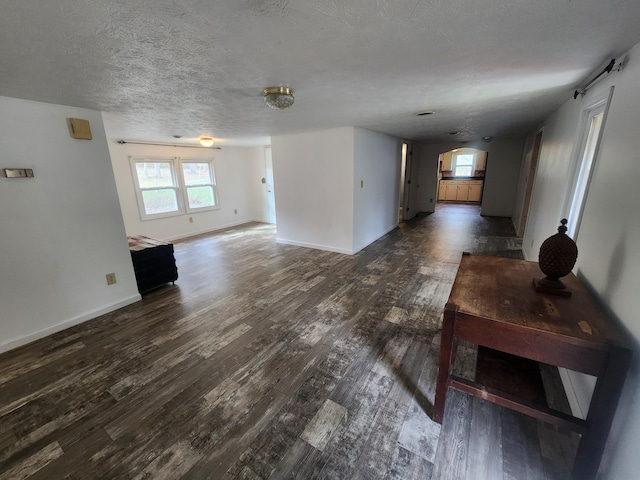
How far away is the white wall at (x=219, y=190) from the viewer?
5.12 metres

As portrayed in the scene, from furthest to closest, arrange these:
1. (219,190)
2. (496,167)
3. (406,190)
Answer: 1. (406,190)
2. (496,167)
3. (219,190)

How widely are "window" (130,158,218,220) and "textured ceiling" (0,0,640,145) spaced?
325cm

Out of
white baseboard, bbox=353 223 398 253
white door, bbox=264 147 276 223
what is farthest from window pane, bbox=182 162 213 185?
white baseboard, bbox=353 223 398 253

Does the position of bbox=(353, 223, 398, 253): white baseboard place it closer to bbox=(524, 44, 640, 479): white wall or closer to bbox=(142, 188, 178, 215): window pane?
bbox=(524, 44, 640, 479): white wall

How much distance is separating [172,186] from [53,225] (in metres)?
3.71

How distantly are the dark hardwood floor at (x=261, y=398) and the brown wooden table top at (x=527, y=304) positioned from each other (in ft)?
2.47

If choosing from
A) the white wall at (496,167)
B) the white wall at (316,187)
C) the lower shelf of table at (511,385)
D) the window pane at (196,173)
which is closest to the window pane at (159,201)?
the window pane at (196,173)

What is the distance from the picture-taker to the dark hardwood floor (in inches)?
53.4

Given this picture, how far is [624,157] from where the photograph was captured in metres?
1.38

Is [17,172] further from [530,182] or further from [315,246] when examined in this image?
[530,182]

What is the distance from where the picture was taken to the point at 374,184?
5.12 m

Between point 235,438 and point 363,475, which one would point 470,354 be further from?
point 235,438

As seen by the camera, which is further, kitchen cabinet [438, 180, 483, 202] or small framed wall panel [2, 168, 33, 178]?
kitchen cabinet [438, 180, 483, 202]

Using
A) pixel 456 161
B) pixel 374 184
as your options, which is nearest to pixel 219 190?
pixel 374 184
